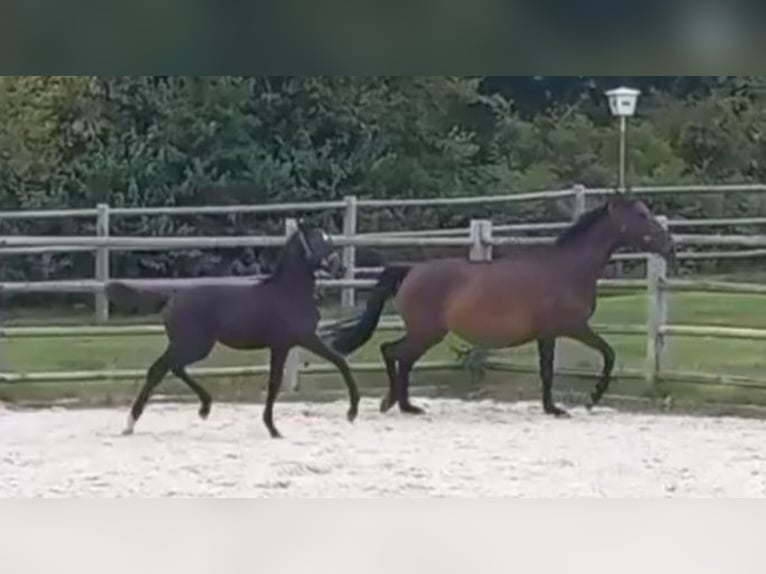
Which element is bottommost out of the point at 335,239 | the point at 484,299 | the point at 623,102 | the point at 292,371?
the point at 292,371

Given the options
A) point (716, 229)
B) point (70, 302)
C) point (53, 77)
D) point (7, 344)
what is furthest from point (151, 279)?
point (716, 229)

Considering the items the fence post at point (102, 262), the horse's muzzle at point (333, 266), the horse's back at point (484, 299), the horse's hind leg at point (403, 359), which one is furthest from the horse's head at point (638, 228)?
the fence post at point (102, 262)

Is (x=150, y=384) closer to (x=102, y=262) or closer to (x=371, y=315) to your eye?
(x=102, y=262)

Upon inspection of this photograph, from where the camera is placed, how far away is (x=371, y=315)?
6668 mm

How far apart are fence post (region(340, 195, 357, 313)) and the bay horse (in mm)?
172

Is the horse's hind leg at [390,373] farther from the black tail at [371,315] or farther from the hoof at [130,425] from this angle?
the hoof at [130,425]

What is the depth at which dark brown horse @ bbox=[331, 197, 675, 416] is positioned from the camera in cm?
671

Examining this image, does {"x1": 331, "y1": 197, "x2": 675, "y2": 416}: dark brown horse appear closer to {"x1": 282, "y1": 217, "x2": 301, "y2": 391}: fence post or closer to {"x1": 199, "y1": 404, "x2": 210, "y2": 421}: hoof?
{"x1": 282, "y1": 217, "x2": 301, "y2": 391}: fence post

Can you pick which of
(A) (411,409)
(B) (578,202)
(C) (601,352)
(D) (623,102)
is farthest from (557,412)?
(D) (623,102)

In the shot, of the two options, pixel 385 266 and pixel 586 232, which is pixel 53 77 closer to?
pixel 385 266

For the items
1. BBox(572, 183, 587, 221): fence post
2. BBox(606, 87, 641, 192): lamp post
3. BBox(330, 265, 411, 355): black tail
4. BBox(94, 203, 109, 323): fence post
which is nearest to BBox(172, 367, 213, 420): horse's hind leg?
BBox(94, 203, 109, 323): fence post

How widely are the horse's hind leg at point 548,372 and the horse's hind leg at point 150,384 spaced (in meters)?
1.41

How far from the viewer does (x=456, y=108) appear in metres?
6.25

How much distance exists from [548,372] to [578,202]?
0.65m
